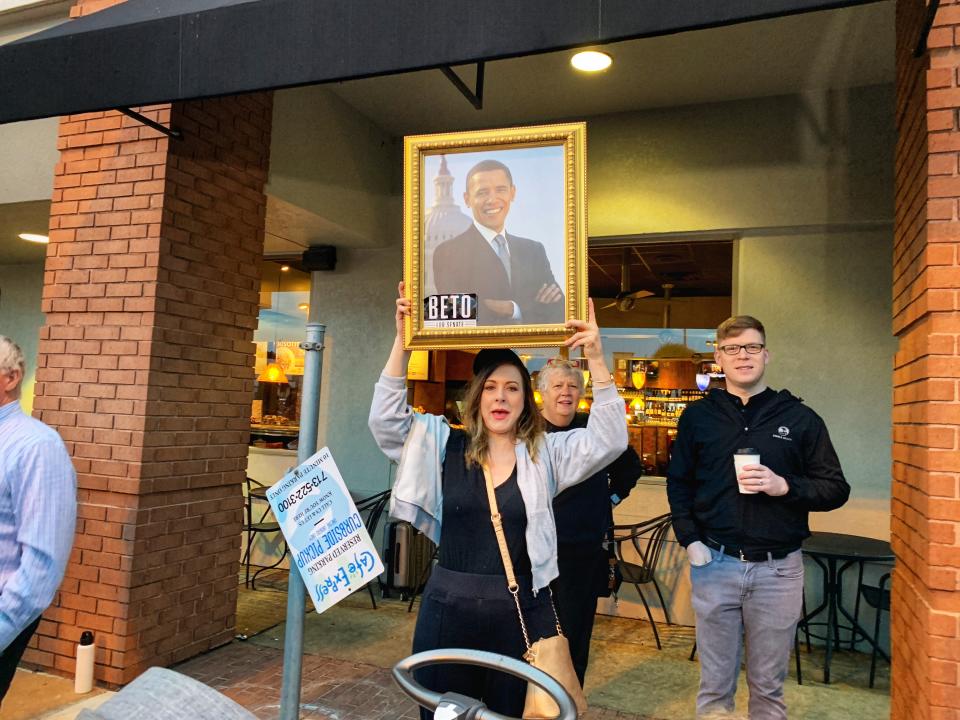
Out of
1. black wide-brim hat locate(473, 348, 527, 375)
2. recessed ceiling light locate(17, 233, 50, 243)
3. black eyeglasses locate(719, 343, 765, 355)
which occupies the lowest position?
black wide-brim hat locate(473, 348, 527, 375)

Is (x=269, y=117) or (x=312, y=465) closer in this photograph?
(x=312, y=465)

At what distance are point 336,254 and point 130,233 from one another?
2.87 meters

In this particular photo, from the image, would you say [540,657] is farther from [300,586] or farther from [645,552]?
[645,552]

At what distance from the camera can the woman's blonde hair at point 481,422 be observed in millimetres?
2506

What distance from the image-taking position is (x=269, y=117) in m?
5.07

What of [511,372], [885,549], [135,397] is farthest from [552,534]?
[885,549]

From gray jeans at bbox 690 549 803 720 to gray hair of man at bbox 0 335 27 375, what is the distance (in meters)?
2.79

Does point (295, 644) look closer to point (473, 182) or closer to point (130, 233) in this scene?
point (473, 182)

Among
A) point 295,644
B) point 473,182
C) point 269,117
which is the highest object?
point 269,117

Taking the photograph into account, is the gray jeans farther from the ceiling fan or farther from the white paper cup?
the ceiling fan

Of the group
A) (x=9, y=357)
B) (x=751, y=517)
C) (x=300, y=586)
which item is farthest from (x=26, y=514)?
(x=751, y=517)

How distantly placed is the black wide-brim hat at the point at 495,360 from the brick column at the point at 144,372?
2462mm

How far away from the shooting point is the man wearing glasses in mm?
2818

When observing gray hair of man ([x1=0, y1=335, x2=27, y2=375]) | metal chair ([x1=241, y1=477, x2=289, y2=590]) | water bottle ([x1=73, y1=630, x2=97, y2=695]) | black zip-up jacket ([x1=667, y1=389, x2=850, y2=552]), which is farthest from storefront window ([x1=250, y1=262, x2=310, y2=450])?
black zip-up jacket ([x1=667, y1=389, x2=850, y2=552])
